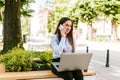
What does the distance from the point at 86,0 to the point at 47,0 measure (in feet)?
79.8

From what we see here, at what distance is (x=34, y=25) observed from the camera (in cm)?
12238

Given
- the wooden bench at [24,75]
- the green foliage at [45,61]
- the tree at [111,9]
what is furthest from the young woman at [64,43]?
the tree at [111,9]

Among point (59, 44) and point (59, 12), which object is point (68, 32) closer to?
point (59, 44)

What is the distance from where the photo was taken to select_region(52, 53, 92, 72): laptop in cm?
555

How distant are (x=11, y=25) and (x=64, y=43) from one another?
5.47 meters

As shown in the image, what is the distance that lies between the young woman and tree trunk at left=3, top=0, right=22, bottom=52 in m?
4.97

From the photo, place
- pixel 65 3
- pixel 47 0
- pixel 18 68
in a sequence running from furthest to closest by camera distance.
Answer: pixel 65 3 < pixel 47 0 < pixel 18 68

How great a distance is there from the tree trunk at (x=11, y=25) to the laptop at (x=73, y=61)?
5350 millimetres

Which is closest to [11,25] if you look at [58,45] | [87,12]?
[58,45]

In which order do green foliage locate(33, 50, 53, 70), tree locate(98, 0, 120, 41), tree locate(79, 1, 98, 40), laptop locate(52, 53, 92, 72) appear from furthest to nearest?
tree locate(79, 1, 98, 40) → tree locate(98, 0, 120, 41) → green foliage locate(33, 50, 53, 70) → laptop locate(52, 53, 92, 72)

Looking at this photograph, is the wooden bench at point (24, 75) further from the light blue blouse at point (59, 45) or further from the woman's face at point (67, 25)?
the woman's face at point (67, 25)

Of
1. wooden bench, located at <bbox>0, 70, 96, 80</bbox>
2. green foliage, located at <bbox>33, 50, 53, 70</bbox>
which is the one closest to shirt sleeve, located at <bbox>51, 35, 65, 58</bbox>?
wooden bench, located at <bbox>0, 70, 96, 80</bbox>

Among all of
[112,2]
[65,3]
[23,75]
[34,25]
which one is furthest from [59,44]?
[34,25]

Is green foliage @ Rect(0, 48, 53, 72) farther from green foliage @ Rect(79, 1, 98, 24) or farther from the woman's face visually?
green foliage @ Rect(79, 1, 98, 24)
